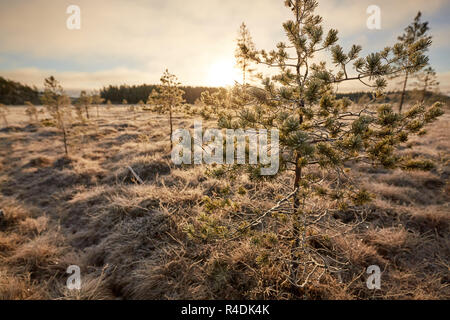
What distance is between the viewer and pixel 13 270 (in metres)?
3.05

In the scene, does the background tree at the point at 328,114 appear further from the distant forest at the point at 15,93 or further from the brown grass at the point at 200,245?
the distant forest at the point at 15,93

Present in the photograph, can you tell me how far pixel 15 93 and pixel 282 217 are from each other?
59060 mm

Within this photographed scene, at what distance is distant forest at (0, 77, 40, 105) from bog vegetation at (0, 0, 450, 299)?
4817 centimetres

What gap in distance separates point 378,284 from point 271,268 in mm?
1428

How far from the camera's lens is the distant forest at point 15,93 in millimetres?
36375

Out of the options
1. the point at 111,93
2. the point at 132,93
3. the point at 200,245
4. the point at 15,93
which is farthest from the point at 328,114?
the point at 111,93

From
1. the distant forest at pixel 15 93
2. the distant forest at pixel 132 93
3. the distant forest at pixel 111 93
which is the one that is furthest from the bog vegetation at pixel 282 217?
the distant forest at pixel 15 93

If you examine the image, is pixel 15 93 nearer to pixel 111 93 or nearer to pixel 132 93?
pixel 111 93

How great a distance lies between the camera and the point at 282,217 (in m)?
2.09

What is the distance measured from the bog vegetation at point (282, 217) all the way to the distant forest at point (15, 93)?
4817 cm

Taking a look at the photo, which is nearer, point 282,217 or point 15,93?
point 282,217

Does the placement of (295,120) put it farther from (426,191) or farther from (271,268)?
(426,191)

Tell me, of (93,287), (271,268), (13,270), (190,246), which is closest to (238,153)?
(271,268)

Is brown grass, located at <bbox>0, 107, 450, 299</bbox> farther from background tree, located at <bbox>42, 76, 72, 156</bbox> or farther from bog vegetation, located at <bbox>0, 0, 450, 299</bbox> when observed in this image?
background tree, located at <bbox>42, 76, 72, 156</bbox>
